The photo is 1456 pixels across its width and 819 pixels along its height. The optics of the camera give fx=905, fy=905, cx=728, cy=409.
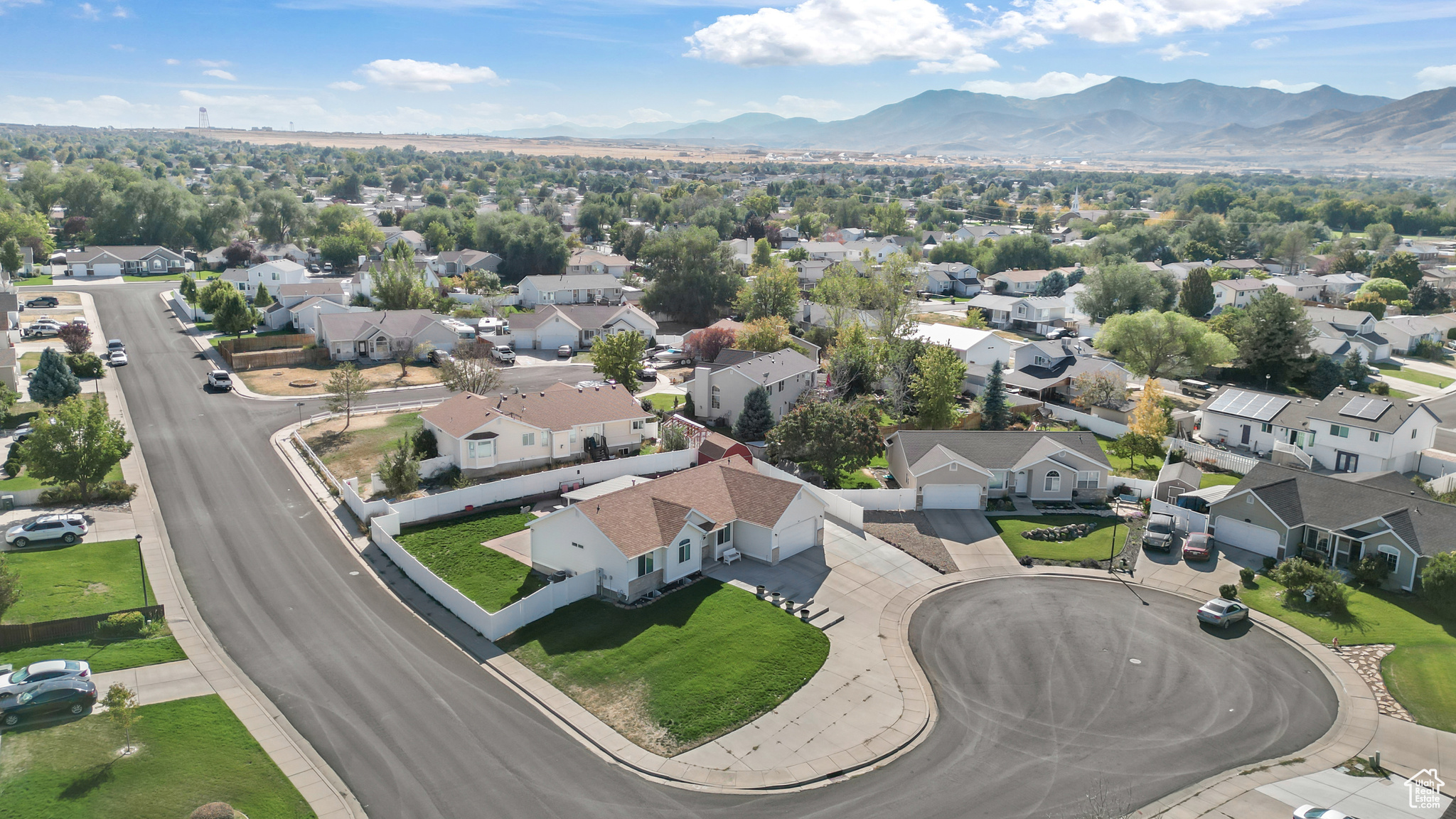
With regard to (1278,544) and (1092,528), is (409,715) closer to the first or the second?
(1092,528)

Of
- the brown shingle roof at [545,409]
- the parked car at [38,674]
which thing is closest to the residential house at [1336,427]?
the brown shingle roof at [545,409]

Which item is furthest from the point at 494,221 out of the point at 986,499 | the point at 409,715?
the point at 409,715

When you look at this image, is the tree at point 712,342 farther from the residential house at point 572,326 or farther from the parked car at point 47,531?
the parked car at point 47,531

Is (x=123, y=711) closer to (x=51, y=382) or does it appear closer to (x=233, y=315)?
(x=51, y=382)

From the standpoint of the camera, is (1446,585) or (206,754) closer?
(206,754)

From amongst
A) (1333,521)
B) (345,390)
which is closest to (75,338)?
(345,390)
